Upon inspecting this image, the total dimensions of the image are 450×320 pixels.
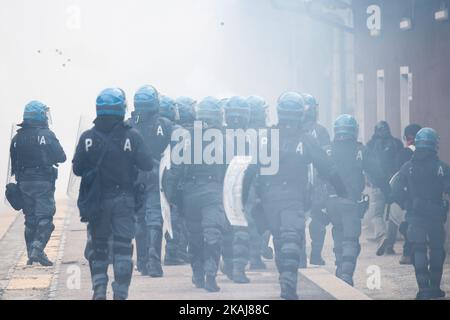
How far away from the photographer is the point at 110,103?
14.2 m

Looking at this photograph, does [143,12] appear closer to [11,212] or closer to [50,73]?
[50,73]

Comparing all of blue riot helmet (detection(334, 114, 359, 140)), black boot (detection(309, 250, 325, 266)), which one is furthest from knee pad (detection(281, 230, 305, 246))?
black boot (detection(309, 250, 325, 266))

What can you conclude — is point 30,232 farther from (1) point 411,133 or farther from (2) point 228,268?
(1) point 411,133

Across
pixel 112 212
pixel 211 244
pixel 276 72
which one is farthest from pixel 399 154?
pixel 276 72

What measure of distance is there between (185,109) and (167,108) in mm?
467

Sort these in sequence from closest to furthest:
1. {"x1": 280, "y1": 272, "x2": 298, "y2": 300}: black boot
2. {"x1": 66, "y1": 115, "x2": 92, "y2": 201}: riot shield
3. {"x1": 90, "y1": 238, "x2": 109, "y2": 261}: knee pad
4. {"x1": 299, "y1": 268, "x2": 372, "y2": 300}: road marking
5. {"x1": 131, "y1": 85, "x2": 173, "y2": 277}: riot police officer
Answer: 1. {"x1": 90, "y1": 238, "x2": 109, "y2": 261}: knee pad
2. {"x1": 280, "y1": 272, "x2": 298, "y2": 300}: black boot
3. {"x1": 299, "y1": 268, "x2": 372, "y2": 300}: road marking
4. {"x1": 131, "y1": 85, "x2": 173, "y2": 277}: riot police officer
5. {"x1": 66, "y1": 115, "x2": 92, "y2": 201}: riot shield

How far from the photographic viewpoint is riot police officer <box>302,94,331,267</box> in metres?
18.2

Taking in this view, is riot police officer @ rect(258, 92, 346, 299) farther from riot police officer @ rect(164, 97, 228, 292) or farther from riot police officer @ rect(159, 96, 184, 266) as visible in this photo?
riot police officer @ rect(159, 96, 184, 266)

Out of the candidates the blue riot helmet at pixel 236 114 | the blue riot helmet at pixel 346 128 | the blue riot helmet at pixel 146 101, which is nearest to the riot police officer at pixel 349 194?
the blue riot helmet at pixel 346 128

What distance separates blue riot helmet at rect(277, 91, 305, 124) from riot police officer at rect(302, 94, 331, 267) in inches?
65.3

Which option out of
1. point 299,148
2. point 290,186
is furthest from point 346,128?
point 290,186

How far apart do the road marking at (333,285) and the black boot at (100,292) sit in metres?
2.38

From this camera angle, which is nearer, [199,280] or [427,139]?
[199,280]

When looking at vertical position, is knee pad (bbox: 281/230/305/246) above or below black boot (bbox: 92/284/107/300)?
above
